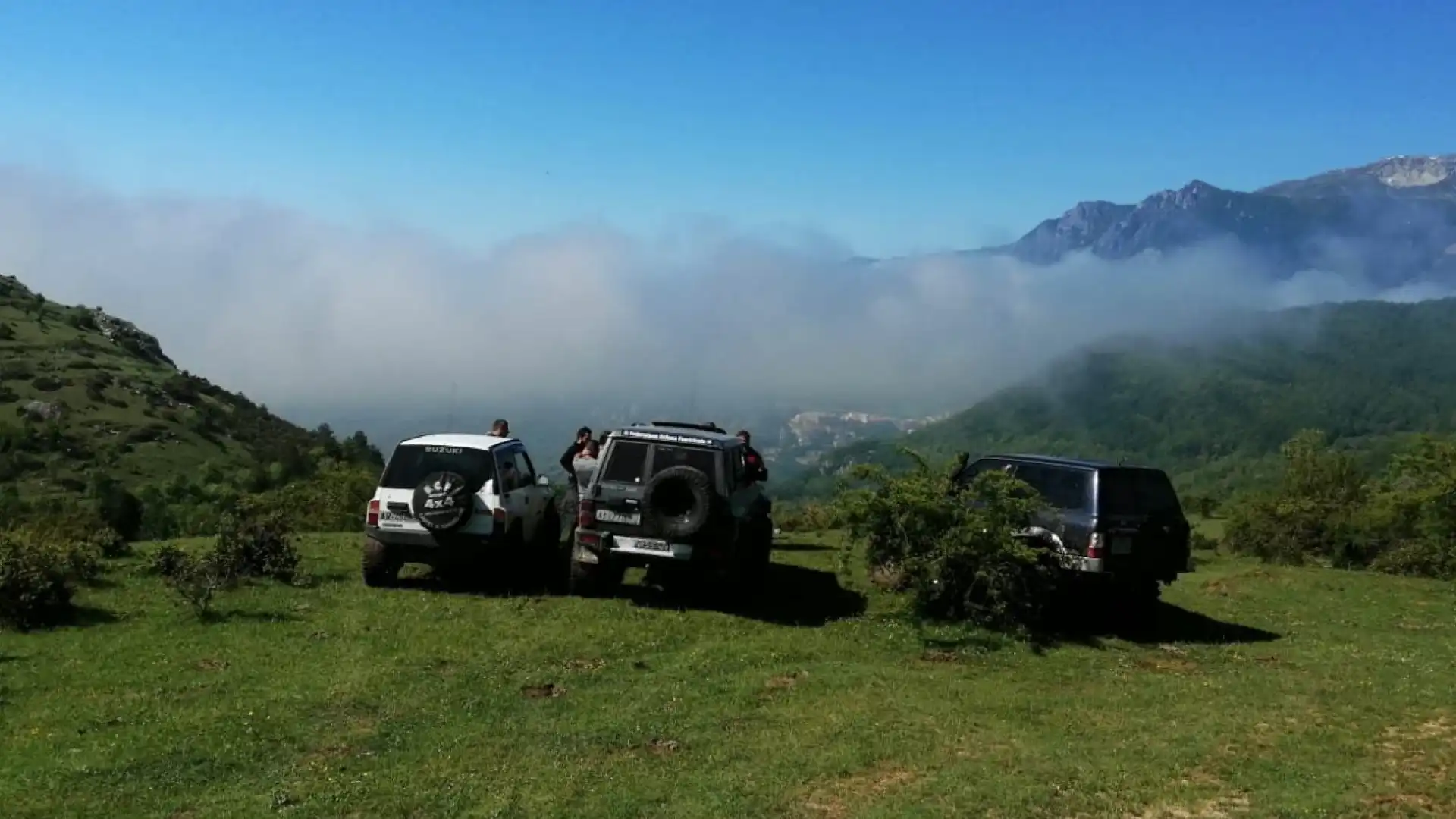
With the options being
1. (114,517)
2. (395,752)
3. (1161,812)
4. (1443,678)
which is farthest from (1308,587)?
(114,517)

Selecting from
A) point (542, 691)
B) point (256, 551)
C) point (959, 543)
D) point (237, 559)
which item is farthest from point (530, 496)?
point (542, 691)

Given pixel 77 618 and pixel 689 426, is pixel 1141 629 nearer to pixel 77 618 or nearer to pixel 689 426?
pixel 689 426

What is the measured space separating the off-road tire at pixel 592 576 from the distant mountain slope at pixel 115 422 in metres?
38.8

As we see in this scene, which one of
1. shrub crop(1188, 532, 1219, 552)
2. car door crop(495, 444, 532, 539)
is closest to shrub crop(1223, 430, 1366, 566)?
shrub crop(1188, 532, 1219, 552)

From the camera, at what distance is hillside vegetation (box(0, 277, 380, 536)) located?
54.8 metres

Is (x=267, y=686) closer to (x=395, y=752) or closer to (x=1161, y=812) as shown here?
(x=395, y=752)

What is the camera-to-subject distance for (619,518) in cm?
1409

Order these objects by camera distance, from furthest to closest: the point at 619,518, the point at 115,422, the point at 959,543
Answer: the point at 115,422 → the point at 619,518 → the point at 959,543

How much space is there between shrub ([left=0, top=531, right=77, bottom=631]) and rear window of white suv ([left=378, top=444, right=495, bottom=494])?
12.7ft

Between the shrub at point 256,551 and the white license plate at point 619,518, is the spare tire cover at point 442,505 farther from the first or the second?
the shrub at point 256,551

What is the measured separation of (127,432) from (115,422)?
2.19 meters

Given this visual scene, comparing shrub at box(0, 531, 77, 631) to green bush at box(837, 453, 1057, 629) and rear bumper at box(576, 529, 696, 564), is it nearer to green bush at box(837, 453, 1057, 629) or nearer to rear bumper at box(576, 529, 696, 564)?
rear bumper at box(576, 529, 696, 564)

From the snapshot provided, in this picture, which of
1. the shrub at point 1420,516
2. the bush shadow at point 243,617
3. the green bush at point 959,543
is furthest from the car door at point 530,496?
the shrub at point 1420,516

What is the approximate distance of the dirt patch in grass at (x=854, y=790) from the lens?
729 cm
